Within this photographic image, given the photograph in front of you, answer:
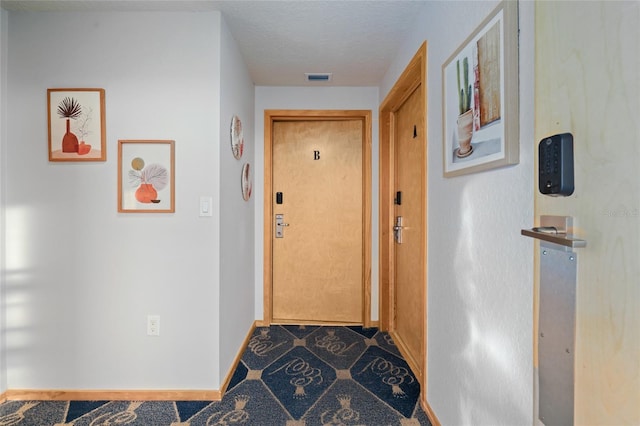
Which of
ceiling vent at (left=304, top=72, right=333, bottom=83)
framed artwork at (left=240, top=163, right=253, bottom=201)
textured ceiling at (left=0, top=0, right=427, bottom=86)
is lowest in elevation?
framed artwork at (left=240, top=163, right=253, bottom=201)

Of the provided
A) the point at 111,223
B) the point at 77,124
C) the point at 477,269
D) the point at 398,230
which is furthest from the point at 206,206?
the point at 398,230

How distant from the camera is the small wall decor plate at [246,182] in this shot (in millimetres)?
2436

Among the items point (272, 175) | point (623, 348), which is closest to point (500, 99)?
point (623, 348)

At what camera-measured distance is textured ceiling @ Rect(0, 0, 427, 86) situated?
5.69 feet

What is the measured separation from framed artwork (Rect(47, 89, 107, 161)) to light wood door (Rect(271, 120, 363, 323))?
149 centimetres

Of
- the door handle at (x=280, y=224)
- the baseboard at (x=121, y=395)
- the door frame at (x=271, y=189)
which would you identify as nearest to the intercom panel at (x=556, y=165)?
the baseboard at (x=121, y=395)

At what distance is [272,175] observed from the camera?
299 cm

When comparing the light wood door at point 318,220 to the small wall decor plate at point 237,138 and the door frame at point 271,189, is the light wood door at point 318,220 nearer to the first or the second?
the door frame at point 271,189

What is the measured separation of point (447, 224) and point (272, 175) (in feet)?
6.31

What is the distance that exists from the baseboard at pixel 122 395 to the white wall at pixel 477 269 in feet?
4.36

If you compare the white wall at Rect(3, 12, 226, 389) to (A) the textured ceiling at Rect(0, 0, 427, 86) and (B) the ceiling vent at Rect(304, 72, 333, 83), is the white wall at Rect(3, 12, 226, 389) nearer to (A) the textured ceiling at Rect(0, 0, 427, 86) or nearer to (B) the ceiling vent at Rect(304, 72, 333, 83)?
(A) the textured ceiling at Rect(0, 0, 427, 86)

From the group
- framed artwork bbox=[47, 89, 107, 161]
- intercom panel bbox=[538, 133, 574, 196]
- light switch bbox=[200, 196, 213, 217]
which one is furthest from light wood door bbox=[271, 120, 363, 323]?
intercom panel bbox=[538, 133, 574, 196]

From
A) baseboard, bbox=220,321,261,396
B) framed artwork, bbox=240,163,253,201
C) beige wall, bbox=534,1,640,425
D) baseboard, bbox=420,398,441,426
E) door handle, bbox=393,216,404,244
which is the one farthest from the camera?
door handle, bbox=393,216,404,244

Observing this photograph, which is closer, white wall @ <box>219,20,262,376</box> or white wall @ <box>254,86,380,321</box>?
white wall @ <box>219,20,262,376</box>
